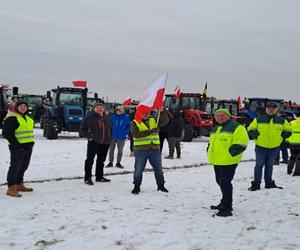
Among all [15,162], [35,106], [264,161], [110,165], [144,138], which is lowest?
[110,165]

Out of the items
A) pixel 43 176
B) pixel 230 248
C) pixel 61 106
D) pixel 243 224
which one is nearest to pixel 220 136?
pixel 243 224

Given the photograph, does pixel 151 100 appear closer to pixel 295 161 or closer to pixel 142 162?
pixel 142 162

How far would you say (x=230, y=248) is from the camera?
4949 mm

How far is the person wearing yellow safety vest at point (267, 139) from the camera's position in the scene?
823 cm

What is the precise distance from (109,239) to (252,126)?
14.0ft

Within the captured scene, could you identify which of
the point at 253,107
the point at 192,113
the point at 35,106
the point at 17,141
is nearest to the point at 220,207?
the point at 17,141

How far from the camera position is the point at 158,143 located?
8078 millimetres

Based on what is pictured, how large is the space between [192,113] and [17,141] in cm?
1439

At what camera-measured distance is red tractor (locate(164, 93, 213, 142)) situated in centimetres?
2035

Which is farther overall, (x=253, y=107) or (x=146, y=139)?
(x=253, y=107)

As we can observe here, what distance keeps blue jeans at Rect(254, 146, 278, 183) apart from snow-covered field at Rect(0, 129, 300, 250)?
0.29 meters

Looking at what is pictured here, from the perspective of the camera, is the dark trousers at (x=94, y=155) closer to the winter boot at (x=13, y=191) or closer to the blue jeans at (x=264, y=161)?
the winter boot at (x=13, y=191)

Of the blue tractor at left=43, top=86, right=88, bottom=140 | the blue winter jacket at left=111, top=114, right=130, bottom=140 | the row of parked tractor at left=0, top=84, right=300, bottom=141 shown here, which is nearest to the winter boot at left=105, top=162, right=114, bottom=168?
the blue winter jacket at left=111, top=114, right=130, bottom=140

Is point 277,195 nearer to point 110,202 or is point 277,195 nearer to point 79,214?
point 110,202
